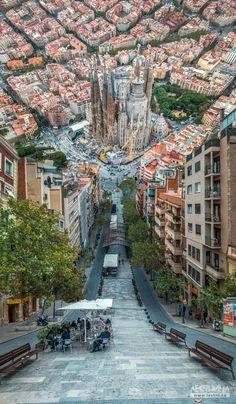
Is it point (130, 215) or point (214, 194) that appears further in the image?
point (130, 215)

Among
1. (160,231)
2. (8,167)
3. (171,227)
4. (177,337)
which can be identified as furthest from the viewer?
(160,231)

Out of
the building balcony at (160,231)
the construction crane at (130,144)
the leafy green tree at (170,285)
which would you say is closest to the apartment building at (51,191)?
the leafy green tree at (170,285)

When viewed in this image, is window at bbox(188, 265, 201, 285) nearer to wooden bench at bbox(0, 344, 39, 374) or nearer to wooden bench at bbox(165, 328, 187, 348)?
wooden bench at bbox(165, 328, 187, 348)

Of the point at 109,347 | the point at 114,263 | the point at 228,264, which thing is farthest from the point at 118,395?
the point at 114,263

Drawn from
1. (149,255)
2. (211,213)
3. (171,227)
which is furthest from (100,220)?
(211,213)

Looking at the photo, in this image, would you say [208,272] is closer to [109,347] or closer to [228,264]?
[228,264]

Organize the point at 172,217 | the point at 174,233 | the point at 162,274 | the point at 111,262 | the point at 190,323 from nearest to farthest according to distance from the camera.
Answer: the point at 190,323, the point at 162,274, the point at 174,233, the point at 172,217, the point at 111,262

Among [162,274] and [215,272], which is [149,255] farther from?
[215,272]
